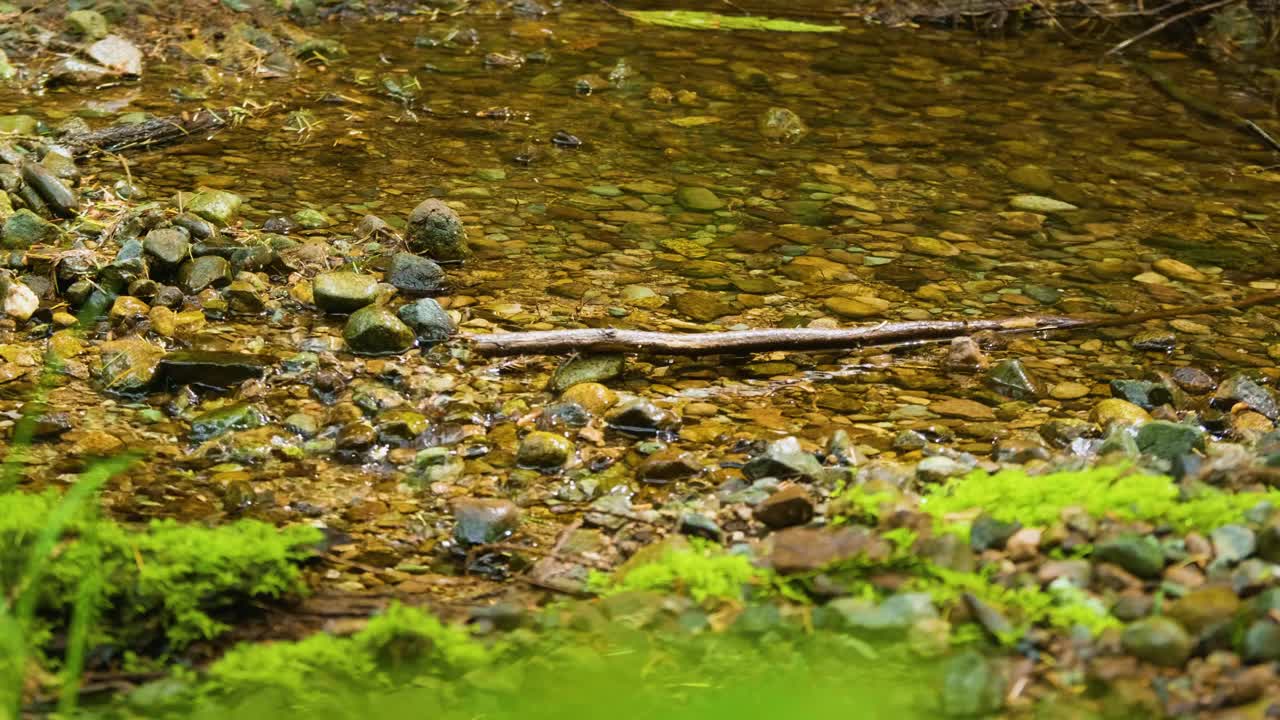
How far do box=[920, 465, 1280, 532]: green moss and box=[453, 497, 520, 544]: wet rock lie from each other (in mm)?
1005

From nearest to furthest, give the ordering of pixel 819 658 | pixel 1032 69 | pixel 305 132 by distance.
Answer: pixel 819 658 < pixel 305 132 < pixel 1032 69

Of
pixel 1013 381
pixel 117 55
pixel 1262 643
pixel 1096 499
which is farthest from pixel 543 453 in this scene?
pixel 117 55

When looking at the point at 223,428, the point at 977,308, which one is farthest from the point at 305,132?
the point at 977,308

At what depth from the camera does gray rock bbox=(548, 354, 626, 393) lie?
3730mm

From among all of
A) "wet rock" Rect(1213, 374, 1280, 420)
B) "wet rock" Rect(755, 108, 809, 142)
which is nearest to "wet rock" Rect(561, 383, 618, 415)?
"wet rock" Rect(1213, 374, 1280, 420)

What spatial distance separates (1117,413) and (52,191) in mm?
3789

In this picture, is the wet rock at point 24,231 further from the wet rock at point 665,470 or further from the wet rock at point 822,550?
the wet rock at point 822,550

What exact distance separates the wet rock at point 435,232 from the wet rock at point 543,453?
1.41 m

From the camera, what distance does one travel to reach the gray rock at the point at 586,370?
147 inches

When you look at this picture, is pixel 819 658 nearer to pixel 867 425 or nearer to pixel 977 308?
pixel 867 425

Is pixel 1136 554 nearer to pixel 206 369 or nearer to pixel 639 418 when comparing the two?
pixel 639 418

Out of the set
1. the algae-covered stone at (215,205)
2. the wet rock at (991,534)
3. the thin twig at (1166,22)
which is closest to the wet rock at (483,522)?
the wet rock at (991,534)

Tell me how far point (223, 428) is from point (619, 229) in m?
2.01

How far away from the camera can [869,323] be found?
4305mm
